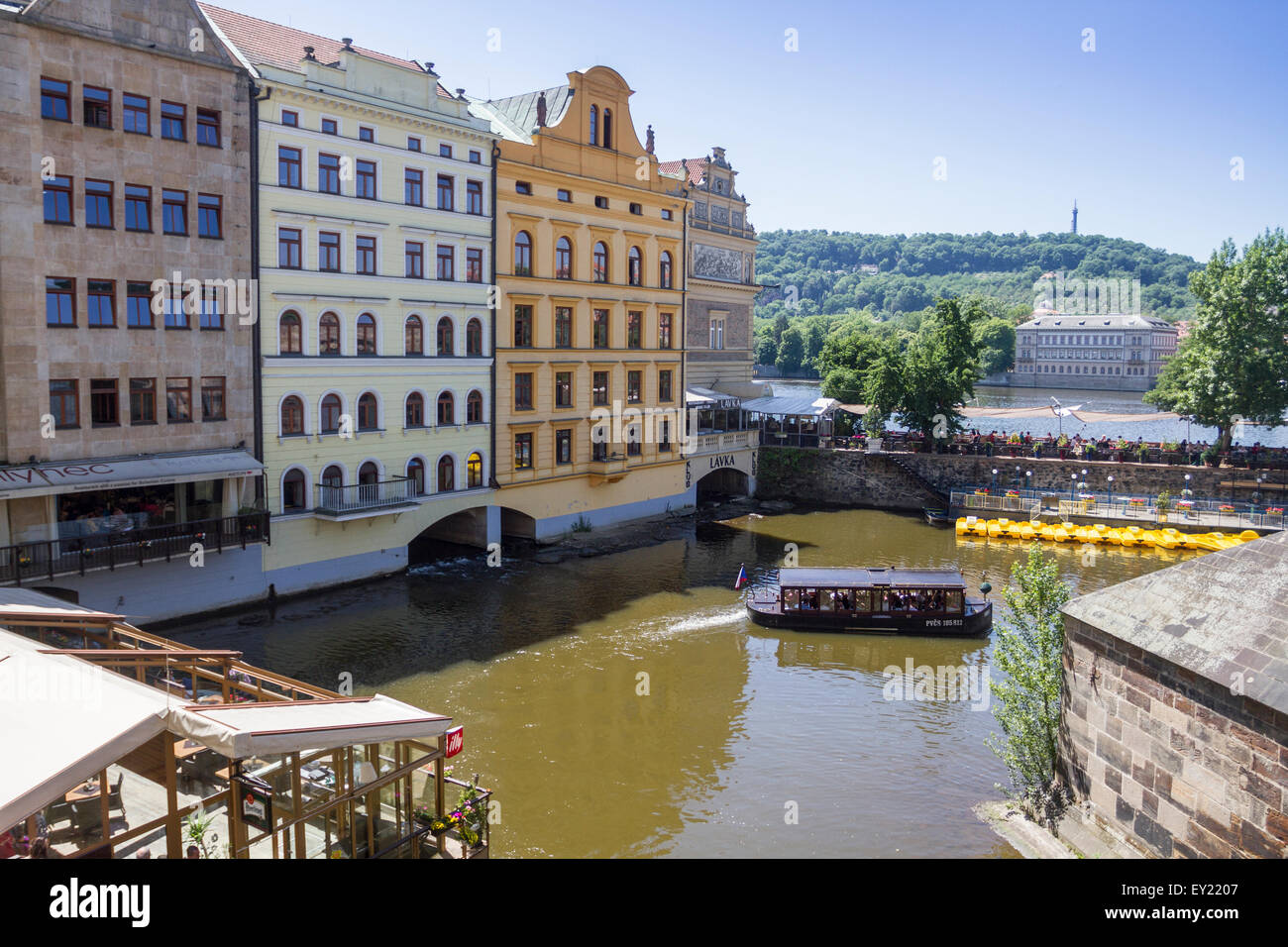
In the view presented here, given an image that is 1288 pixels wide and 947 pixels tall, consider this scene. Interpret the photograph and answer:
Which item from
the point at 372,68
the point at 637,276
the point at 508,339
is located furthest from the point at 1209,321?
the point at 372,68

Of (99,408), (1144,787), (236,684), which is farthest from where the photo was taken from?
(99,408)

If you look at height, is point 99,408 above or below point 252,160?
below

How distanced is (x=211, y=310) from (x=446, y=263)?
32.6ft

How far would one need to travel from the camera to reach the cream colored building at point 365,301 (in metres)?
32.8

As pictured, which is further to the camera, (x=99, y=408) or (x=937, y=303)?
(x=937, y=303)

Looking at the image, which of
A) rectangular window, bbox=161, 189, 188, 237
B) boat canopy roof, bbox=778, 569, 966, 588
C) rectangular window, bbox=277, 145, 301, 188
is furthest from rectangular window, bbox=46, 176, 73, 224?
boat canopy roof, bbox=778, 569, 966, 588

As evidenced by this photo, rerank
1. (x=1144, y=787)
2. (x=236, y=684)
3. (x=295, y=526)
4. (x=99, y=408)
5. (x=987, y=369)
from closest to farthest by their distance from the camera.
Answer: (x=236, y=684) → (x=1144, y=787) → (x=99, y=408) → (x=295, y=526) → (x=987, y=369)

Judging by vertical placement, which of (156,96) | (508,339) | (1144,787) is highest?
(156,96)

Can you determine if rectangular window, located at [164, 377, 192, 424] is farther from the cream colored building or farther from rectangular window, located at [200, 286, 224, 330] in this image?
the cream colored building

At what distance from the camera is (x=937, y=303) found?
60656mm

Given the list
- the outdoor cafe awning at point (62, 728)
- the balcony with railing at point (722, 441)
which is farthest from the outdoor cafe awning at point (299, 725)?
the balcony with railing at point (722, 441)

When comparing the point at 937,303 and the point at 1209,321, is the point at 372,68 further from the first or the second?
the point at 1209,321

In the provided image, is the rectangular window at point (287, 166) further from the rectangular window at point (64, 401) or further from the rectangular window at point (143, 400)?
the rectangular window at point (64, 401)

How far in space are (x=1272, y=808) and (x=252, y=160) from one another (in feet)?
100
